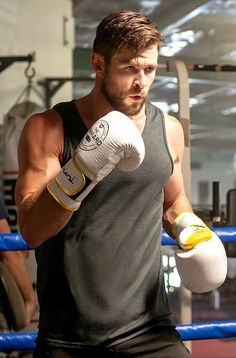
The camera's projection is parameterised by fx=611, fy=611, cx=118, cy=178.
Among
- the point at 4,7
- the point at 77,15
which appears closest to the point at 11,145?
the point at 4,7

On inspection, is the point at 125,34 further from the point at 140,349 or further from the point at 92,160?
the point at 140,349

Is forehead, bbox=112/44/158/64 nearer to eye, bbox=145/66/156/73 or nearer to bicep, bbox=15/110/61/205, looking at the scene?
eye, bbox=145/66/156/73

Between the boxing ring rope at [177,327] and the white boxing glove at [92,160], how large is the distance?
90 centimetres

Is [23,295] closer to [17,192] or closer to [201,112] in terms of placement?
[17,192]

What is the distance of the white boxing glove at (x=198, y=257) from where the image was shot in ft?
5.05

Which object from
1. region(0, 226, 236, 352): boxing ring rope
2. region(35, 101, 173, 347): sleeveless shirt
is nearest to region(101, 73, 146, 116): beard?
region(35, 101, 173, 347): sleeveless shirt

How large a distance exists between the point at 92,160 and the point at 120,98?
9.4 inches

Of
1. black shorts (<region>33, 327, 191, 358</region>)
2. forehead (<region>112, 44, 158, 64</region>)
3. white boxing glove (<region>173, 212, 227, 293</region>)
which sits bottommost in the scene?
black shorts (<region>33, 327, 191, 358</region>)

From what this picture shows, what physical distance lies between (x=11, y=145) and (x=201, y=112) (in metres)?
7.02

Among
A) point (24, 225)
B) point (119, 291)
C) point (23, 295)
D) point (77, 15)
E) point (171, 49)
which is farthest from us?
point (171, 49)

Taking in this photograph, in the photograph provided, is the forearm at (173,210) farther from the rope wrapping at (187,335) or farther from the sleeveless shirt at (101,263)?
the rope wrapping at (187,335)

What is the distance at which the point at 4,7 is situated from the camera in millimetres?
4512

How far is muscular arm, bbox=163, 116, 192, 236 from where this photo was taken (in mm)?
1688

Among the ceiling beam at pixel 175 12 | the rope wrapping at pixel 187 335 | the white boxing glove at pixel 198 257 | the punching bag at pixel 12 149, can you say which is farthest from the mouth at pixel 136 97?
the ceiling beam at pixel 175 12
